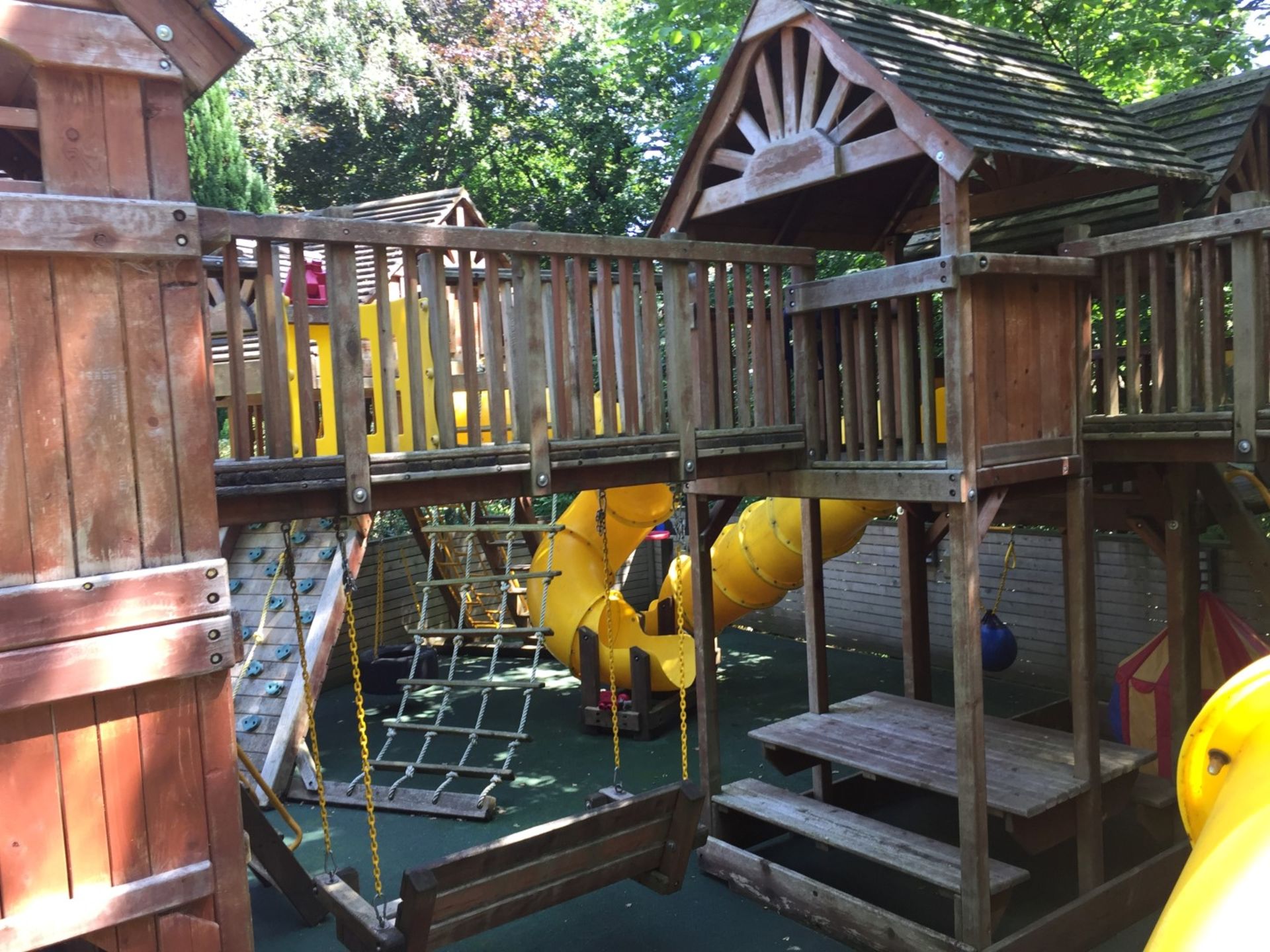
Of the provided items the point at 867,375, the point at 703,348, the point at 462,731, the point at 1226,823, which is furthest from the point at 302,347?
the point at 462,731

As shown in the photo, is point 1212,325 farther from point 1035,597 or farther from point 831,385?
point 1035,597

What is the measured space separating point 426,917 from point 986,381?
3.55 m

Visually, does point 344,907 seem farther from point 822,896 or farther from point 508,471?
point 822,896

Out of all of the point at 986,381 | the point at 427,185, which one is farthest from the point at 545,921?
the point at 427,185

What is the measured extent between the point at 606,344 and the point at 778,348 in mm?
1246

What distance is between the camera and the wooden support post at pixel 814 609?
22.1 feet

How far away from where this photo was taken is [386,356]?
152 inches

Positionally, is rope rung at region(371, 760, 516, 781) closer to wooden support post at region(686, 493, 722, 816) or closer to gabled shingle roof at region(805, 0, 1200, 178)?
wooden support post at region(686, 493, 722, 816)

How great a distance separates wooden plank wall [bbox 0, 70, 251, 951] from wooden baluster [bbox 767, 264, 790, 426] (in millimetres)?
3380

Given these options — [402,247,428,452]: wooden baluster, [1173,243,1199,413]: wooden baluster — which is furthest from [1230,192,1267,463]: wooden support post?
[402,247,428,452]: wooden baluster

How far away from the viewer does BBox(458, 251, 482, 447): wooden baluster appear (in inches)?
163

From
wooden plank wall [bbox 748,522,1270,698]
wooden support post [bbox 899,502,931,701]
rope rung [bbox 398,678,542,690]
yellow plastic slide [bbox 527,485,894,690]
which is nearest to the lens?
wooden support post [bbox 899,502,931,701]

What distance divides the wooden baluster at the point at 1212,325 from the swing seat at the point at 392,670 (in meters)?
7.32

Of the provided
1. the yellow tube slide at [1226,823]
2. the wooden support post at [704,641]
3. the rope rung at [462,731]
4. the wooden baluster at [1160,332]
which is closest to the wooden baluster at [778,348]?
the wooden support post at [704,641]
